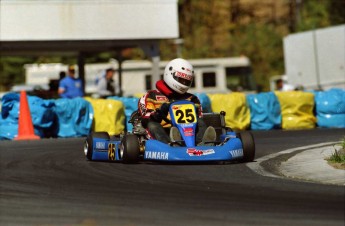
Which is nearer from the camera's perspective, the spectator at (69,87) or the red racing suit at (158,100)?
the red racing suit at (158,100)

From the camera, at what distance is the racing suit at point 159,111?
13391mm

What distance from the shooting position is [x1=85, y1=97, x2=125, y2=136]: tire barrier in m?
21.6

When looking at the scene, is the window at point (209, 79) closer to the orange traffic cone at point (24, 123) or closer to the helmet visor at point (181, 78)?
the orange traffic cone at point (24, 123)

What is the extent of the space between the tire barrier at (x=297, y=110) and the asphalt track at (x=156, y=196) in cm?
912

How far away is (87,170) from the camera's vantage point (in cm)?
1295

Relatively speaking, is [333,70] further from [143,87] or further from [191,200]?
[191,200]

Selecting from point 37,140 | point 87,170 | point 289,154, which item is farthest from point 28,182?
point 37,140

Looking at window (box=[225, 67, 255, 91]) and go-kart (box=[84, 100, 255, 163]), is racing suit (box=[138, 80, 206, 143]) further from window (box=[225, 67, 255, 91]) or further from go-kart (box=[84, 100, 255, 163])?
window (box=[225, 67, 255, 91])

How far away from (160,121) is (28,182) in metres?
2.79

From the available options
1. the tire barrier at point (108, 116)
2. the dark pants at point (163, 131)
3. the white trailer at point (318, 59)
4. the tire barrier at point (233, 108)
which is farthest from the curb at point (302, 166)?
the white trailer at point (318, 59)

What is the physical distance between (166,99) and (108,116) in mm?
7544

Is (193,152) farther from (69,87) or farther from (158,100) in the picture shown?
(69,87)

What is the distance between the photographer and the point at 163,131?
13.4 metres

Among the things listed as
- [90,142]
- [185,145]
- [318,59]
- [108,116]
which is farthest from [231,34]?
[185,145]
